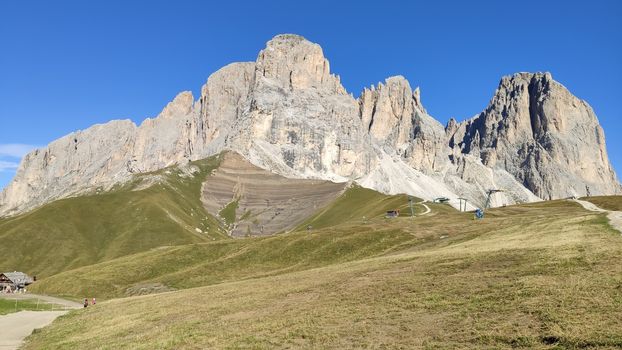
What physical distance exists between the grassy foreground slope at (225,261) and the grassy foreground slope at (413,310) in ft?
96.4

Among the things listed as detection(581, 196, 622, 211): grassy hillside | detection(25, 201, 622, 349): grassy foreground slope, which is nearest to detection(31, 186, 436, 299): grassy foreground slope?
detection(25, 201, 622, 349): grassy foreground slope

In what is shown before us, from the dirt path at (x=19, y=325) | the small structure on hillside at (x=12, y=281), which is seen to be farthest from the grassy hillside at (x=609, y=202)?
the small structure on hillside at (x=12, y=281)

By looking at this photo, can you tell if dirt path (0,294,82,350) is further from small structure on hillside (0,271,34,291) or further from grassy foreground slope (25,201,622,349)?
small structure on hillside (0,271,34,291)

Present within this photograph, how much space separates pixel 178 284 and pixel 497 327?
67.3m

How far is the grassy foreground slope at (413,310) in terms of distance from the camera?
25.3m

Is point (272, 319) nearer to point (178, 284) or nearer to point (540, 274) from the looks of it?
point (540, 274)

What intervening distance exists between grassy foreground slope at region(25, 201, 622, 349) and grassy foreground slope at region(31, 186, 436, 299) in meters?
29.4

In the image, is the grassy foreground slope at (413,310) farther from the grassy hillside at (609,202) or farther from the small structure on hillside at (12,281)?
the grassy hillside at (609,202)

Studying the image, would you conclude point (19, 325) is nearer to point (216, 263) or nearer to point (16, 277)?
point (216, 263)

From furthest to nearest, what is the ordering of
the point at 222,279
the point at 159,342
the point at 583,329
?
the point at 222,279 → the point at 159,342 → the point at 583,329

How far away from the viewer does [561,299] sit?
93.7 feet

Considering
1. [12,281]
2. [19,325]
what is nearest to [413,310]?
[19,325]

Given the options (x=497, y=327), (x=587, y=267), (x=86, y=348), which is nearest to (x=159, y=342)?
(x=86, y=348)

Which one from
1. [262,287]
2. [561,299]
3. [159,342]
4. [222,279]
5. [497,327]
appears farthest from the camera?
[222,279]
